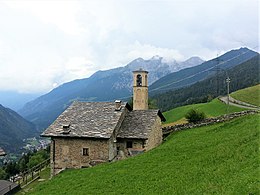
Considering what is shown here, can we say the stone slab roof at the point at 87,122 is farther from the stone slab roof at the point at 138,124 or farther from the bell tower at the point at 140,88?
the bell tower at the point at 140,88

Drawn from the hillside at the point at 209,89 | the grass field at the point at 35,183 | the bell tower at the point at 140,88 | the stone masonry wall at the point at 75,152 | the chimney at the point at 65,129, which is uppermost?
the hillside at the point at 209,89

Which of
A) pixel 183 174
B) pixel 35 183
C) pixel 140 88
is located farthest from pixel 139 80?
pixel 183 174

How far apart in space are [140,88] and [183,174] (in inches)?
1207

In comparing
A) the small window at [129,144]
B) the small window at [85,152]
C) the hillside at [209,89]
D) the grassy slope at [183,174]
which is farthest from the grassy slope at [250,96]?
the hillside at [209,89]

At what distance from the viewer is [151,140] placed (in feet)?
120

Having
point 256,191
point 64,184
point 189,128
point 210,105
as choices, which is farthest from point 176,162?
point 210,105

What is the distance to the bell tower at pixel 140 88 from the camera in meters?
46.8

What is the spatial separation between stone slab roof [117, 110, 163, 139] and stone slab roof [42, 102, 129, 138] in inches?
51.9

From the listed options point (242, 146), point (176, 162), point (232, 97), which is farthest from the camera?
point (232, 97)

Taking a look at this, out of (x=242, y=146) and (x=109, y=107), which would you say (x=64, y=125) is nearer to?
(x=109, y=107)

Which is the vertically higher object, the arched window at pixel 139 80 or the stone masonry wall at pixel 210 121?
the arched window at pixel 139 80

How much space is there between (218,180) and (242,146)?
4632mm

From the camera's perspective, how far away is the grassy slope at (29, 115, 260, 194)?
546 inches

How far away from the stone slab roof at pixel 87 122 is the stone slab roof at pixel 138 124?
132 centimetres
